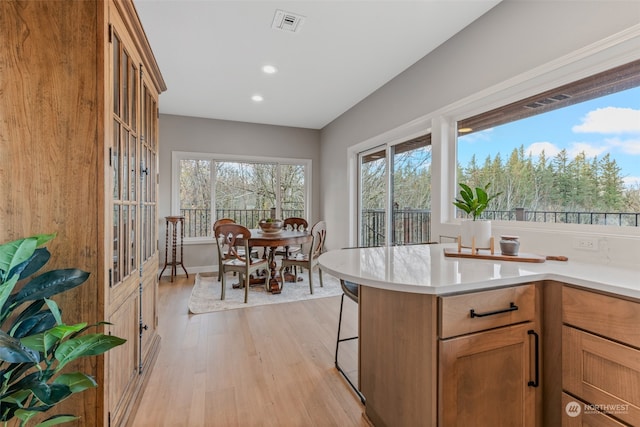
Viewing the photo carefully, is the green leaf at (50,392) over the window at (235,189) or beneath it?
beneath

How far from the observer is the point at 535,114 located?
Result: 6.75ft

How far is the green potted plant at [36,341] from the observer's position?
0.84 metres

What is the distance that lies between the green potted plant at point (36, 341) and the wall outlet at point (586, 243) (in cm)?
232

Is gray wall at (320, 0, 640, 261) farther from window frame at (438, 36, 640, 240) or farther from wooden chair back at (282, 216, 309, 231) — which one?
wooden chair back at (282, 216, 309, 231)

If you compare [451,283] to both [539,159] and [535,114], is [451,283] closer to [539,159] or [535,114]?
[539,159]

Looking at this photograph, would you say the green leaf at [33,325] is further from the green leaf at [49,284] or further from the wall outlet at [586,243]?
the wall outlet at [586,243]

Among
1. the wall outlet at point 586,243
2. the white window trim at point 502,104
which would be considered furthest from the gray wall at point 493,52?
the wall outlet at point 586,243

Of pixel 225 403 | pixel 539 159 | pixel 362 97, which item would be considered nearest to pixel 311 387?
pixel 225 403

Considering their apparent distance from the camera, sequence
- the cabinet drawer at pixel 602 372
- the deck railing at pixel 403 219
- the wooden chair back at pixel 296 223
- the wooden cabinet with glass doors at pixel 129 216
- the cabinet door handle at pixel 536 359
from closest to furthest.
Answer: the cabinet drawer at pixel 602 372 → the cabinet door handle at pixel 536 359 → the wooden cabinet with glass doors at pixel 129 216 → the deck railing at pixel 403 219 → the wooden chair back at pixel 296 223

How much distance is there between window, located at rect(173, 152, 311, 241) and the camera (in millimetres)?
5059

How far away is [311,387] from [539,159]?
2.24 m

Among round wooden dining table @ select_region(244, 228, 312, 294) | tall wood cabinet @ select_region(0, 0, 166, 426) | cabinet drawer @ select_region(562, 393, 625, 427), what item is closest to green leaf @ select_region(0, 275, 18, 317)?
tall wood cabinet @ select_region(0, 0, 166, 426)

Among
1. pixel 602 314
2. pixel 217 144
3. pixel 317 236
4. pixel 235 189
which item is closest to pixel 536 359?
pixel 602 314

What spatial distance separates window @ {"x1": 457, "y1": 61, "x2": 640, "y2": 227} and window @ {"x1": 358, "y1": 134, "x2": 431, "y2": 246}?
0.69m
